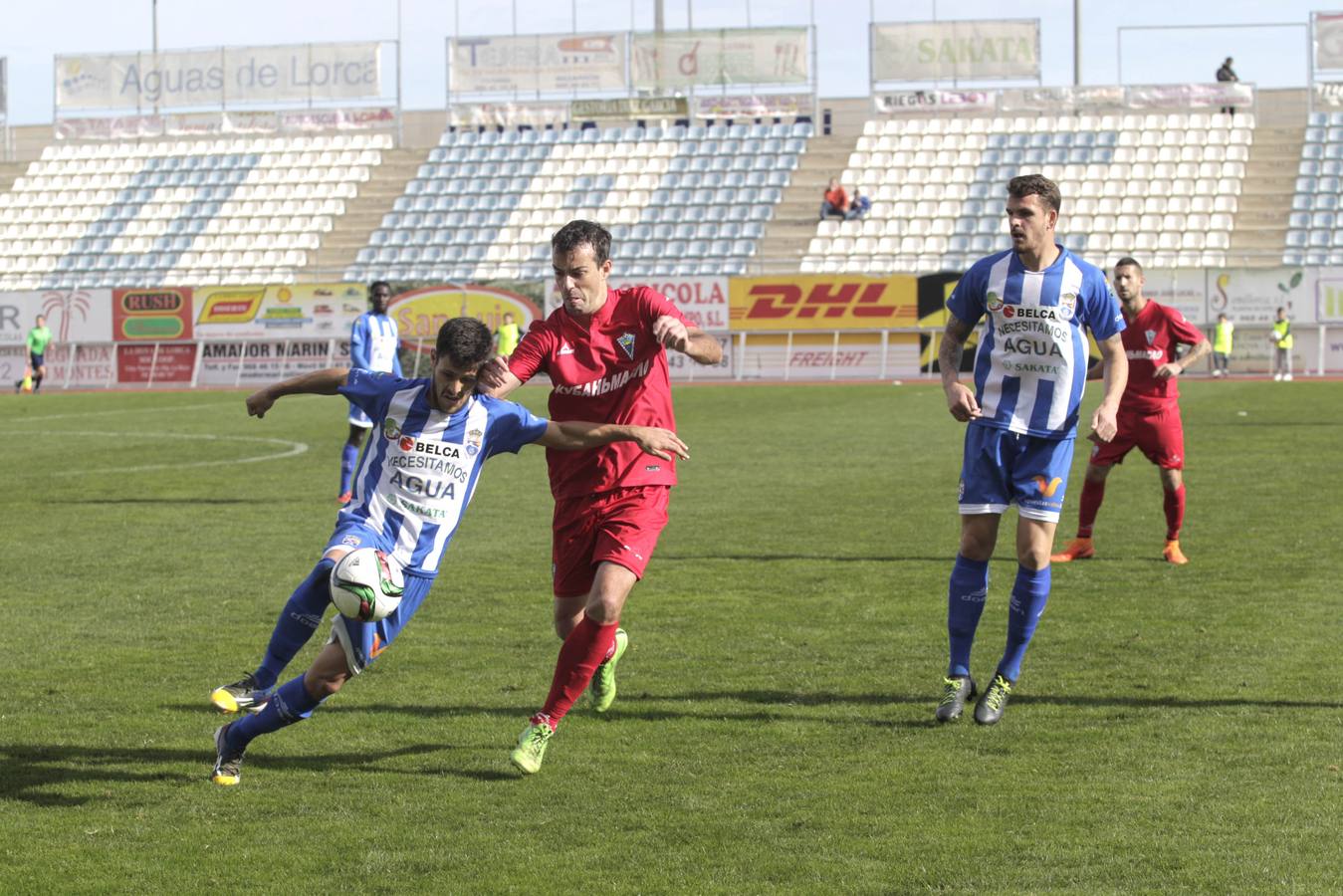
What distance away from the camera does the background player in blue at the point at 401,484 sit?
18.9ft

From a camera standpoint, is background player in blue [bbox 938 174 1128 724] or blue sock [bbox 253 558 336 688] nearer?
blue sock [bbox 253 558 336 688]

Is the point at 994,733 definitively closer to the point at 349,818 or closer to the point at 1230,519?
the point at 349,818

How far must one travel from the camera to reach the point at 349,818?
5.49 m

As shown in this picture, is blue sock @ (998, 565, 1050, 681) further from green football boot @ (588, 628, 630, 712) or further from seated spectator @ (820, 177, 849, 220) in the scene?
seated spectator @ (820, 177, 849, 220)

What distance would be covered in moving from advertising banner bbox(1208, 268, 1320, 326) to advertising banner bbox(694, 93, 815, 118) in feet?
53.2

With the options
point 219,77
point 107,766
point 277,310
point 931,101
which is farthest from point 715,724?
point 219,77

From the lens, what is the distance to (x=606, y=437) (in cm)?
602

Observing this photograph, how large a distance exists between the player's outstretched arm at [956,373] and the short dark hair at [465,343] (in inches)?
79.0

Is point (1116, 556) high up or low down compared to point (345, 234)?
down

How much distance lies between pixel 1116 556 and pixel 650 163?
125 feet

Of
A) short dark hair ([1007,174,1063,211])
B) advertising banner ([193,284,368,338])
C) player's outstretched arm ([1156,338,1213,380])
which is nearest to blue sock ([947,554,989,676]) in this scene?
short dark hair ([1007,174,1063,211])

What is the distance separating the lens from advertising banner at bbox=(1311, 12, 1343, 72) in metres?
48.2

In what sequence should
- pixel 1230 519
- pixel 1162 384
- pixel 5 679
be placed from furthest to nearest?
pixel 1230 519
pixel 1162 384
pixel 5 679

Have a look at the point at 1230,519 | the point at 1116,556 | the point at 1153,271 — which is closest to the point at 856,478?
the point at 1230,519
